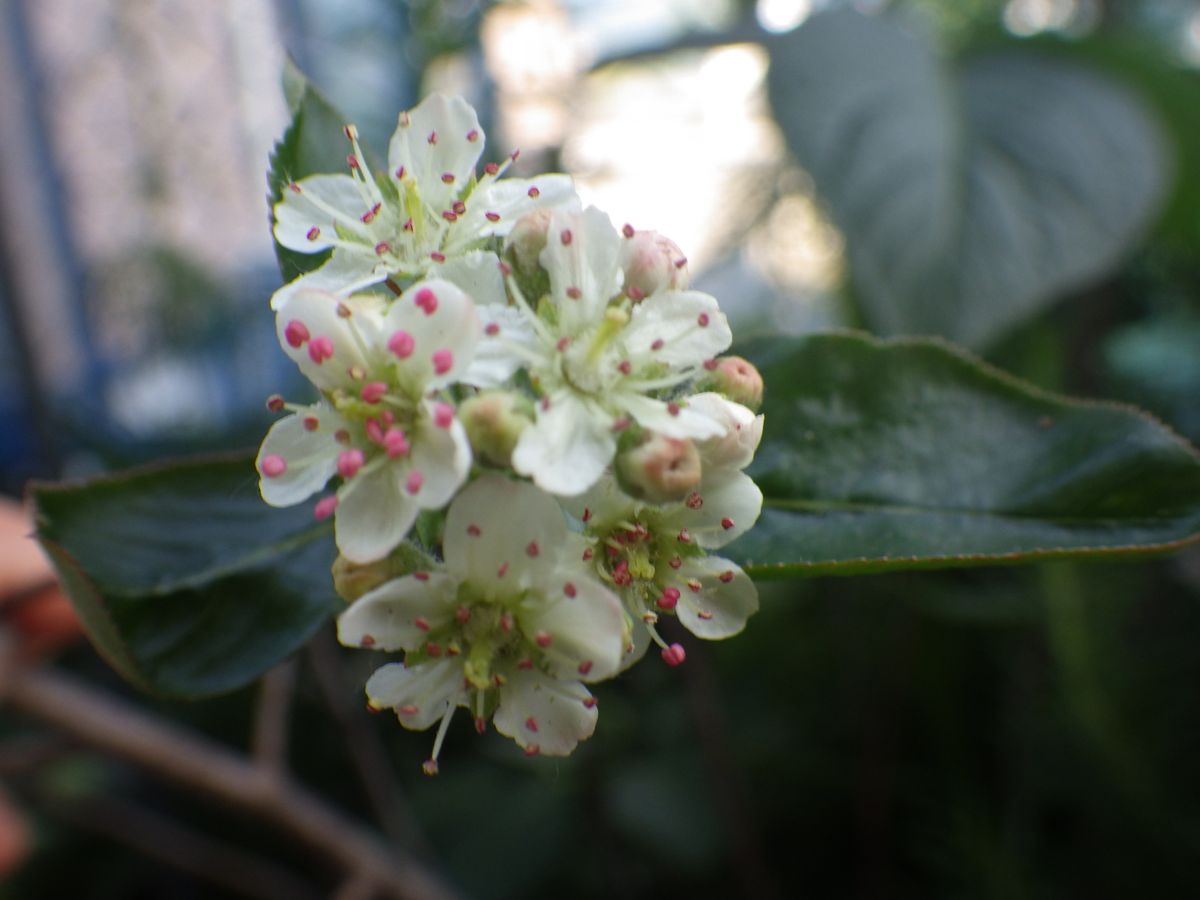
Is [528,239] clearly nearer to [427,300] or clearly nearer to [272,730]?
[427,300]

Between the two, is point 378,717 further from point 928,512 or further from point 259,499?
point 928,512

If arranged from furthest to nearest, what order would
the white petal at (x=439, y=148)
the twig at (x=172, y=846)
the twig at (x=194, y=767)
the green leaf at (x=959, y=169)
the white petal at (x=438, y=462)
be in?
the twig at (x=172, y=846) → the green leaf at (x=959, y=169) → the twig at (x=194, y=767) → the white petal at (x=439, y=148) → the white petal at (x=438, y=462)

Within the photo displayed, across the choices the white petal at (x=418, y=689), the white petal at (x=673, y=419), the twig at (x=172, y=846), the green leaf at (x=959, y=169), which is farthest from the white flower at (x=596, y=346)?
the twig at (x=172, y=846)

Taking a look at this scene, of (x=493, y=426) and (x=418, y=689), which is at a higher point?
(x=493, y=426)

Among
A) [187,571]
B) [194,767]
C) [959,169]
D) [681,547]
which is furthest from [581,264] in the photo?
[959,169]

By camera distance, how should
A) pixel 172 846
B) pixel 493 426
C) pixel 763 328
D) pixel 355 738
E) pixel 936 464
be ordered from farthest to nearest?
pixel 172 846 < pixel 355 738 < pixel 763 328 < pixel 936 464 < pixel 493 426

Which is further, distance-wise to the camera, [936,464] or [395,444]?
[936,464]

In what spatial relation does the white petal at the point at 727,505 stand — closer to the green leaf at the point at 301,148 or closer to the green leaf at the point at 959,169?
the green leaf at the point at 301,148
